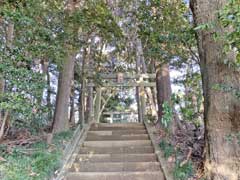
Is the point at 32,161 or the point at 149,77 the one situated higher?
the point at 149,77

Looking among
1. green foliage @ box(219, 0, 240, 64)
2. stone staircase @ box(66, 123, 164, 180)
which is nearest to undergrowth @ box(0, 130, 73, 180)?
stone staircase @ box(66, 123, 164, 180)

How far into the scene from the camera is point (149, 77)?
7.92 m

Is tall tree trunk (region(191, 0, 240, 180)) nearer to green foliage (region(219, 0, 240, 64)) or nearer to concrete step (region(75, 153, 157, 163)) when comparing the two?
green foliage (region(219, 0, 240, 64))

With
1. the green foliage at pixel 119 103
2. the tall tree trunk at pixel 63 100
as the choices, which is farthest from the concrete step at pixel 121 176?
the green foliage at pixel 119 103

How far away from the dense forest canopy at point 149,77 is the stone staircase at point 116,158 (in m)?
0.37

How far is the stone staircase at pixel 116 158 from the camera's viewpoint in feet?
15.2

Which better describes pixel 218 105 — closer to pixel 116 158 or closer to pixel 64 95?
pixel 116 158

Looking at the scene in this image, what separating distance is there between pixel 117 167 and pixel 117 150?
0.71 meters

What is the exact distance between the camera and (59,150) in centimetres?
519

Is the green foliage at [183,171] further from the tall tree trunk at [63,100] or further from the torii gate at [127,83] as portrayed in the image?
the torii gate at [127,83]

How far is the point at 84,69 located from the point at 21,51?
11.7ft

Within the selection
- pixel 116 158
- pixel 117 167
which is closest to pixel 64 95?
pixel 116 158

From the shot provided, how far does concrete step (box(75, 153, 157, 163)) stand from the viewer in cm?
523

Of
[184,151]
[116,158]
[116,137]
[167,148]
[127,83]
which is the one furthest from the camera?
[127,83]
